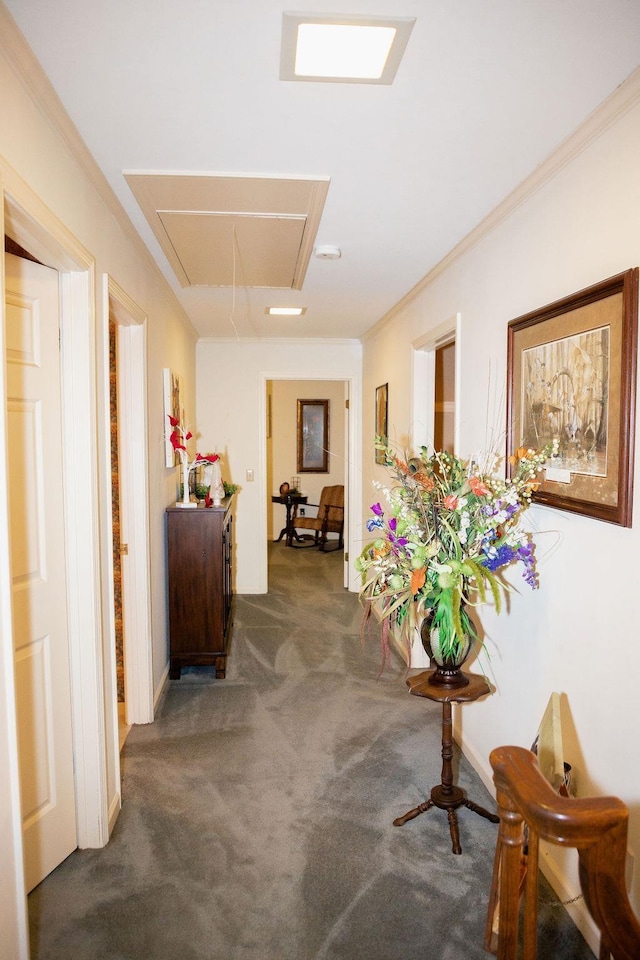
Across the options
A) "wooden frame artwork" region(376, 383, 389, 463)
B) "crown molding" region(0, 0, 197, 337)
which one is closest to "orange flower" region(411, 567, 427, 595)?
"crown molding" region(0, 0, 197, 337)

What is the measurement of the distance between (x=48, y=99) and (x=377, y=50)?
0.91m

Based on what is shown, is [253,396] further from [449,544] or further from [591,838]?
[591,838]

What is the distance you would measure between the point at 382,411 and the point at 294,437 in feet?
12.9

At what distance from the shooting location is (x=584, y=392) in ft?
6.11

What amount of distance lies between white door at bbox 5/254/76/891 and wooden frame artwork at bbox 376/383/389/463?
110 inches

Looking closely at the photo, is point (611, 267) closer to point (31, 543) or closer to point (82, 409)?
point (82, 409)

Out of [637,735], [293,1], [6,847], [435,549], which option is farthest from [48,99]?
[637,735]

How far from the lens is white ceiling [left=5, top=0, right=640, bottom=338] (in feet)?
4.47

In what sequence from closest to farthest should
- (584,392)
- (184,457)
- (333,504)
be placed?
(584,392)
(184,457)
(333,504)

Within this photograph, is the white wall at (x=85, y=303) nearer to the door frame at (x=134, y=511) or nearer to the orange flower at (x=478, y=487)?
the door frame at (x=134, y=511)

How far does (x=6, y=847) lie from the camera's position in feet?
4.74

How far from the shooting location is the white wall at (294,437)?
28.3 feet

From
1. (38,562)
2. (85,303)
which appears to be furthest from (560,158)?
(38,562)

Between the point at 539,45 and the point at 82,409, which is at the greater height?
the point at 539,45
